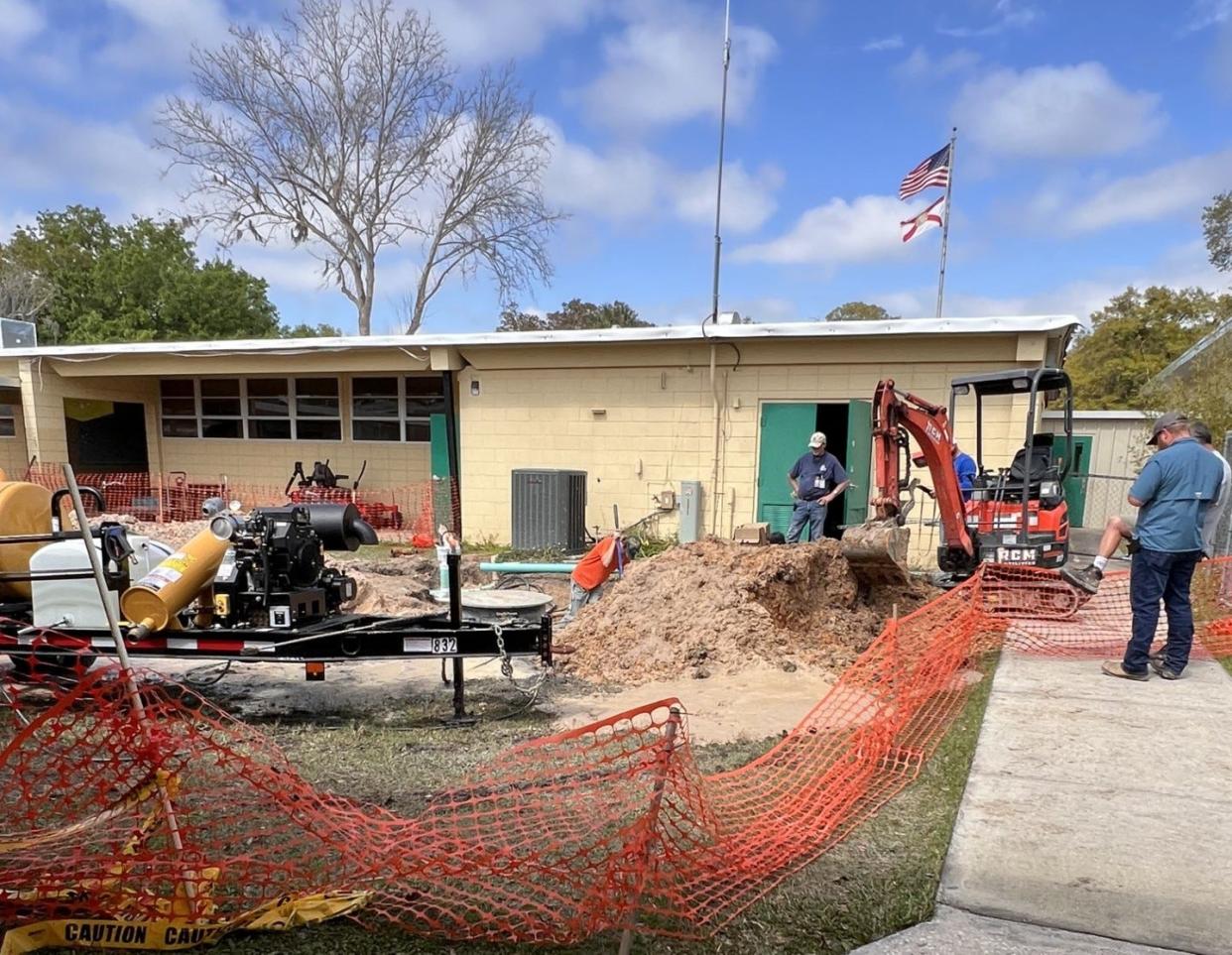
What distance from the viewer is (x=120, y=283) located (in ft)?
118

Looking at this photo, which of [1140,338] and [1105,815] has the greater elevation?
[1140,338]

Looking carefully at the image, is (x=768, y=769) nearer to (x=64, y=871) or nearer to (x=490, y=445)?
(x=64, y=871)

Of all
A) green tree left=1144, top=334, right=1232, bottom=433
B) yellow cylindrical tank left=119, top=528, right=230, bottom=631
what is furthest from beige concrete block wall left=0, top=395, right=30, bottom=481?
green tree left=1144, top=334, right=1232, bottom=433

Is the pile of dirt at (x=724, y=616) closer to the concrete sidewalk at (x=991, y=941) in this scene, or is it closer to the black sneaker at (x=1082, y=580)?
the black sneaker at (x=1082, y=580)

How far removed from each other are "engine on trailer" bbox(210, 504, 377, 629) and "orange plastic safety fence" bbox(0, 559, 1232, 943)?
4.93 ft

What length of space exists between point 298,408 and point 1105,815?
15304mm

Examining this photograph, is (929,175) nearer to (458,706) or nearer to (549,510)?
(549,510)

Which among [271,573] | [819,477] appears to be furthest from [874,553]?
[271,573]

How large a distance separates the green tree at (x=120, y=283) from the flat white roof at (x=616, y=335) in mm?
24498

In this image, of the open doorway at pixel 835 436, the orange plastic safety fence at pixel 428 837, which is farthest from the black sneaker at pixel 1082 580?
the orange plastic safety fence at pixel 428 837

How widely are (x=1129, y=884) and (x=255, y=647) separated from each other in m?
4.45

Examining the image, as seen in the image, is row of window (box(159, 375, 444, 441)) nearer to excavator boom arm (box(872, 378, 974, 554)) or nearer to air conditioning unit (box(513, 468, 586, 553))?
air conditioning unit (box(513, 468, 586, 553))

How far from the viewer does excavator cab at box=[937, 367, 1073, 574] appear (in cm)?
739

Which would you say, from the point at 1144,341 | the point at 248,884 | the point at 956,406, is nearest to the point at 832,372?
the point at 956,406
